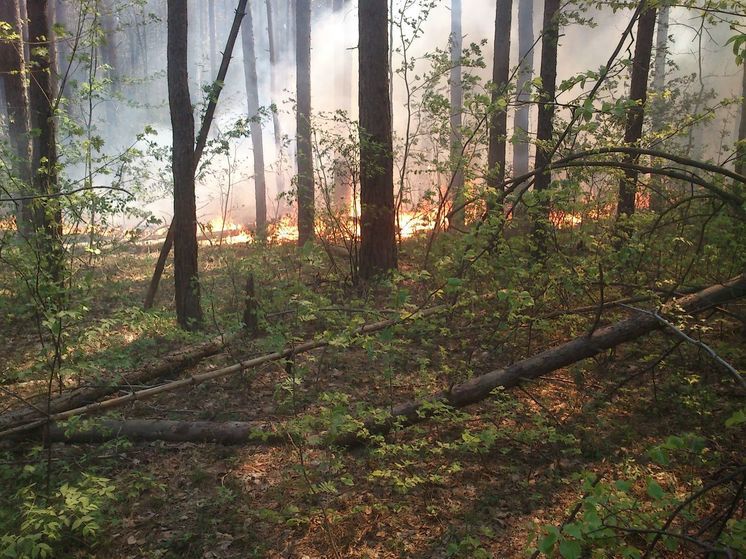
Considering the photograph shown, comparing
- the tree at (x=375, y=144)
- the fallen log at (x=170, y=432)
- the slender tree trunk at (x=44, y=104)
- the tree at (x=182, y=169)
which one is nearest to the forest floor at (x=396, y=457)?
the fallen log at (x=170, y=432)

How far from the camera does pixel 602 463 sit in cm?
425

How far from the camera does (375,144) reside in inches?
313

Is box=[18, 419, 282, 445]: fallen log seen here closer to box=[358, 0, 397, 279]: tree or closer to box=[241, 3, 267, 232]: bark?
box=[358, 0, 397, 279]: tree

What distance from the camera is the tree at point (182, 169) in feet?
23.2

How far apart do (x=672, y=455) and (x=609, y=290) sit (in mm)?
3313

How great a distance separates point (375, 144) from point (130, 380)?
16.3ft

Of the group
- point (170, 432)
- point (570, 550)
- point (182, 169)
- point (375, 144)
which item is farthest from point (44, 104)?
point (570, 550)

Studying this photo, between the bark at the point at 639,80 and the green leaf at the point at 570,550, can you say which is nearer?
the green leaf at the point at 570,550

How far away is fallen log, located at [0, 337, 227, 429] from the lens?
178 inches

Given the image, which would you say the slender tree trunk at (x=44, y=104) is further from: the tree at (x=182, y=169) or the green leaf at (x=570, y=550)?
the green leaf at (x=570, y=550)

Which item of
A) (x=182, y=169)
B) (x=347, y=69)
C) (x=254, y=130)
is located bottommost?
(x=182, y=169)

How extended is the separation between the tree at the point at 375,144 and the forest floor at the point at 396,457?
259cm

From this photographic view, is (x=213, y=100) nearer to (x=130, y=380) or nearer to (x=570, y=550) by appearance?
(x=130, y=380)

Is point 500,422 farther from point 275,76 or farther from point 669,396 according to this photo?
point 275,76
